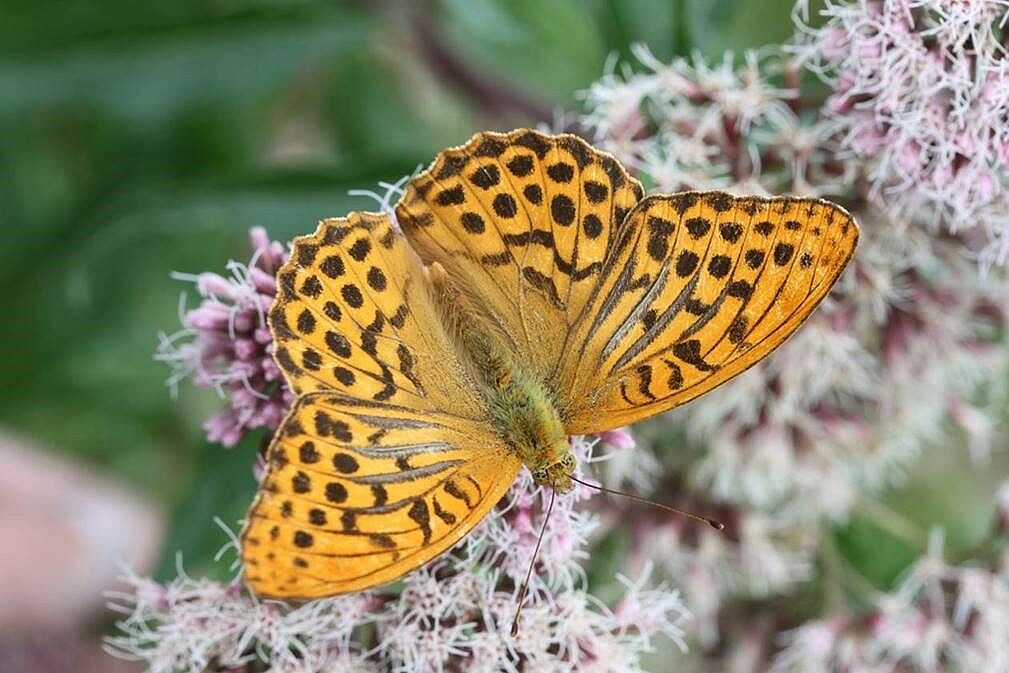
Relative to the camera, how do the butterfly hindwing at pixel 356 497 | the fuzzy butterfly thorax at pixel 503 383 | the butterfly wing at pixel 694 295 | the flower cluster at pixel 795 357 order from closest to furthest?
the butterfly hindwing at pixel 356 497 → the butterfly wing at pixel 694 295 → the fuzzy butterfly thorax at pixel 503 383 → the flower cluster at pixel 795 357

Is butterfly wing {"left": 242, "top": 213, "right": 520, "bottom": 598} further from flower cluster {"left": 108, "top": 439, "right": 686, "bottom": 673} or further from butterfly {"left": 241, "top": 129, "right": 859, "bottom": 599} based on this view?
flower cluster {"left": 108, "top": 439, "right": 686, "bottom": 673}

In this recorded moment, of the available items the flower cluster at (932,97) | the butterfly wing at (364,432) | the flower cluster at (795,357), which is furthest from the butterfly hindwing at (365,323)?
the flower cluster at (932,97)

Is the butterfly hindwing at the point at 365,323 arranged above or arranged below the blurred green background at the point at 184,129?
below

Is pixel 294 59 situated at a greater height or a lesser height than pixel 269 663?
greater

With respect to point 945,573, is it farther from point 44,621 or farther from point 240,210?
point 44,621

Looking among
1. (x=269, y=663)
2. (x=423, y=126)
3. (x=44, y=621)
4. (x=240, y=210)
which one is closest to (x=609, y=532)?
Answer: (x=269, y=663)

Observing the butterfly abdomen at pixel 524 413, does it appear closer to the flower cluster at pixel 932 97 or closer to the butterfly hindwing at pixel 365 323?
the butterfly hindwing at pixel 365 323

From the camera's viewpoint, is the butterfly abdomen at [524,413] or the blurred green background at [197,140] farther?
the blurred green background at [197,140]
